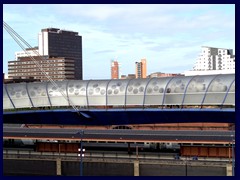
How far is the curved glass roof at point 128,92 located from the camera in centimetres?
4209

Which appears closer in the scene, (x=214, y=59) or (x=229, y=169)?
(x=229, y=169)

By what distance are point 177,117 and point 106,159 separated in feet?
34.3

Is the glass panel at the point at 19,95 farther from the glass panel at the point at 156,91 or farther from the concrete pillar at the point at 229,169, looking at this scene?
the concrete pillar at the point at 229,169

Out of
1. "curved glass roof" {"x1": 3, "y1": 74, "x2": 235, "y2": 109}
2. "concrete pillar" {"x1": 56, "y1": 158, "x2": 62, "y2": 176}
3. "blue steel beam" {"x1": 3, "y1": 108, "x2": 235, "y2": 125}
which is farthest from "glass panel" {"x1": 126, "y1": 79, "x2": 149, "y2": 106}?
"concrete pillar" {"x1": 56, "y1": 158, "x2": 62, "y2": 176}

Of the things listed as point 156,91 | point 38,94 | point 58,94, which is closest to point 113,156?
point 156,91

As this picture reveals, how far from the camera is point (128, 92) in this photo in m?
46.0

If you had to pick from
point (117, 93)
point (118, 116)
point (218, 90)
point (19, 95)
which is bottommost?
point (118, 116)

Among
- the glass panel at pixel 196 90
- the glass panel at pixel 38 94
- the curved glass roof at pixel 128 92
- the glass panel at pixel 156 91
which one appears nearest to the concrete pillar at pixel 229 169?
the curved glass roof at pixel 128 92

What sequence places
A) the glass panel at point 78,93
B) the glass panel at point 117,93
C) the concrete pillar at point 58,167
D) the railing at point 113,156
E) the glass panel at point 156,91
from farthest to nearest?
the glass panel at point 78,93 → the glass panel at point 117,93 → the glass panel at point 156,91 → the concrete pillar at point 58,167 → the railing at point 113,156

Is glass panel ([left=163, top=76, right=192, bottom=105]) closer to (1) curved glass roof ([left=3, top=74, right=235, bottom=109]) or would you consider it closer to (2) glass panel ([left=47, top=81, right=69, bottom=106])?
(1) curved glass roof ([left=3, top=74, right=235, bottom=109])

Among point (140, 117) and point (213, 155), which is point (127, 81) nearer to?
point (140, 117)

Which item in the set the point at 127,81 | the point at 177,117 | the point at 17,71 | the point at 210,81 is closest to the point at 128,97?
the point at 127,81

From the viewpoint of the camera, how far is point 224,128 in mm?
45469

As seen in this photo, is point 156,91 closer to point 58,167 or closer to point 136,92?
point 136,92
